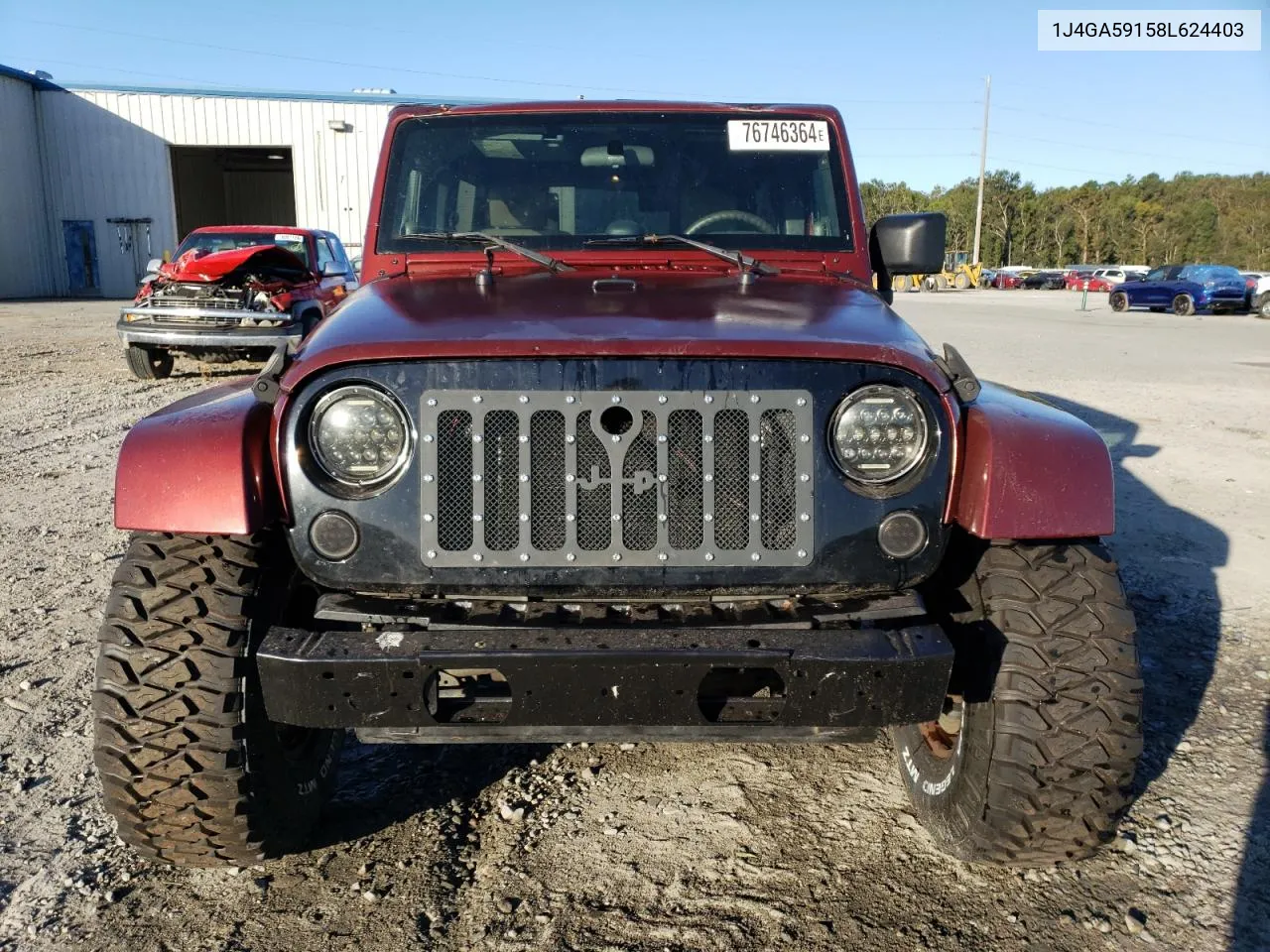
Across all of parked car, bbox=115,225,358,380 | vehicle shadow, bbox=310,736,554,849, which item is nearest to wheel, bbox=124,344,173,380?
parked car, bbox=115,225,358,380

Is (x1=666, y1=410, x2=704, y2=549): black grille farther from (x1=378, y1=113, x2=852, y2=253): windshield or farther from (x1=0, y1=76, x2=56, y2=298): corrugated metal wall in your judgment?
(x1=0, y1=76, x2=56, y2=298): corrugated metal wall

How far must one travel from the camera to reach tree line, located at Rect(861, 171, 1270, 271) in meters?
70.7

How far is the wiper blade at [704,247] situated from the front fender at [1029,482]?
1.17 meters

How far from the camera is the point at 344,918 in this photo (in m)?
2.41

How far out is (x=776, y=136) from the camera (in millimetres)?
3730

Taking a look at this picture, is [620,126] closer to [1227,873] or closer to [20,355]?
[1227,873]

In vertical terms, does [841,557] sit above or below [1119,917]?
above

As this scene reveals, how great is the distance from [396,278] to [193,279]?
882 cm

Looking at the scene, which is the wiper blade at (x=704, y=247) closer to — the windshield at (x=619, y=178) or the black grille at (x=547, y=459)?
the windshield at (x=619, y=178)

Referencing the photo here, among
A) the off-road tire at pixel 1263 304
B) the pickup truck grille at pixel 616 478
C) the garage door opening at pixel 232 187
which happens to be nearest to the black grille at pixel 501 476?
the pickup truck grille at pixel 616 478

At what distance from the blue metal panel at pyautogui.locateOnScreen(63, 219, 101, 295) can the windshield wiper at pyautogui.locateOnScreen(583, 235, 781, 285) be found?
34.4m

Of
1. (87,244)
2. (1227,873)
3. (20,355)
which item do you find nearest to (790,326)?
(1227,873)

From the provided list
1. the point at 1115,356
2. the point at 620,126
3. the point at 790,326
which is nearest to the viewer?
the point at 790,326

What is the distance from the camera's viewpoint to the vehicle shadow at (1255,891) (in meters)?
2.33
